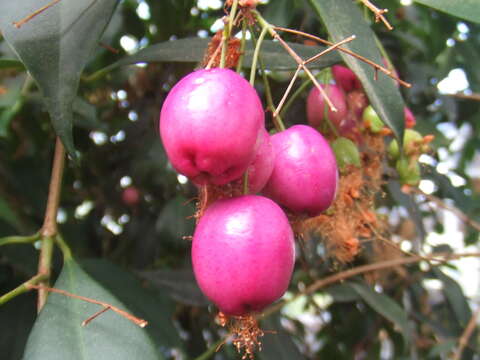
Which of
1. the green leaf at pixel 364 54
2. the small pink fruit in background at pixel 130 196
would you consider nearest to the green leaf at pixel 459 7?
the green leaf at pixel 364 54

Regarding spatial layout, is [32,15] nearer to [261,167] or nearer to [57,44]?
[57,44]

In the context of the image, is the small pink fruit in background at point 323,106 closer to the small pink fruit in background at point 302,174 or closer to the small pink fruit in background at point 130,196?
the small pink fruit in background at point 302,174

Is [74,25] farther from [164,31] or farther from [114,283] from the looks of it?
[164,31]

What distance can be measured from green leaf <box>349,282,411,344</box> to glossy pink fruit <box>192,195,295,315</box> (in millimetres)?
439

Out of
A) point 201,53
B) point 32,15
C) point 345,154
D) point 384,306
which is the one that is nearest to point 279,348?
point 384,306

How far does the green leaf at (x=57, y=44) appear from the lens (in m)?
0.41

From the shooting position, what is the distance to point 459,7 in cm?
53

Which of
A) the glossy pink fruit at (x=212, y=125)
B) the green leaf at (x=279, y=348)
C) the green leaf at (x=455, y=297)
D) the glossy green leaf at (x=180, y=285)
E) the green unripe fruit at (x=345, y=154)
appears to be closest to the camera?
the glossy pink fruit at (x=212, y=125)

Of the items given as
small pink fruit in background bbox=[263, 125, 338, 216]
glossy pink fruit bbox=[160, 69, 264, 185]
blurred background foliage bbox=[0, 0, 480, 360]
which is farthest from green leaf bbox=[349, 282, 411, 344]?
glossy pink fruit bbox=[160, 69, 264, 185]

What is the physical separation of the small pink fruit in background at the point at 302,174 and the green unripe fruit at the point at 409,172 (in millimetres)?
214

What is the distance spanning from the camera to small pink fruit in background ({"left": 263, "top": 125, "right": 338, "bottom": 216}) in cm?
44

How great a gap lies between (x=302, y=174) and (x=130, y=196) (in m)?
0.67

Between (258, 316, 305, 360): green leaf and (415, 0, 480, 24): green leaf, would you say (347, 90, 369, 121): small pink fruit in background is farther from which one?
(258, 316, 305, 360): green leaf

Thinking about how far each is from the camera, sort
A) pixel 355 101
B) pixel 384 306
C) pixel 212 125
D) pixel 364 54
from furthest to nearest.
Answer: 1. pixel 384 306
2. pixel 355 101
3. pixel 364 54
4. pixel 212 125
